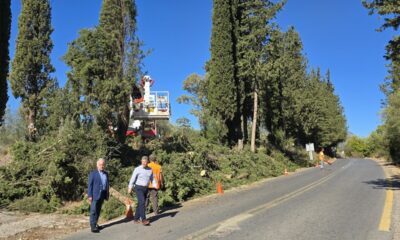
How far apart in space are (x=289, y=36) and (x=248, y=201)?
39816mm

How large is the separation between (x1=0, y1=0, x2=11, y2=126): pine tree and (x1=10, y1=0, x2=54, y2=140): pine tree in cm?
958

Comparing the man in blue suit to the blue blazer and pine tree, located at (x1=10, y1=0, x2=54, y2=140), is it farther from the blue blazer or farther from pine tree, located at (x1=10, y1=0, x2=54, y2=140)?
pine tree, located at (x1=10, y1=0, x2=54, y2=140)

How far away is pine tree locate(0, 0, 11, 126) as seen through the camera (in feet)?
54.5

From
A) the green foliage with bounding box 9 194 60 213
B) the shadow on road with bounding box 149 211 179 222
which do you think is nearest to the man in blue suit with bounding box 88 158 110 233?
the shadow on road with bounding box 149 211 179 222

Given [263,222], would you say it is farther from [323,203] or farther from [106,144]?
[106,144]

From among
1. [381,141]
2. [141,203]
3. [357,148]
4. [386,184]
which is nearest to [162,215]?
[141,203]

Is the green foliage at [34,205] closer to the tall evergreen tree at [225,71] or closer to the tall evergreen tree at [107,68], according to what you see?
the tall evergreen tree at [107,68]

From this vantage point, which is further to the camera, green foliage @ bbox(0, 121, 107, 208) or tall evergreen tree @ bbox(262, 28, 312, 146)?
tall evergreen tree @ bbox(262, 28, 312, 146)

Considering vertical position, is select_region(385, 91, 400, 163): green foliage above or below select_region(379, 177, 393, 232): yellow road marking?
above

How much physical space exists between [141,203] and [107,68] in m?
8.60

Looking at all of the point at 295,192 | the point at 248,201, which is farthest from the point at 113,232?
the point at 295,192

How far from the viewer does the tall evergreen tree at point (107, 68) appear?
56.7 ft

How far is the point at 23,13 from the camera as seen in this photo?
27.5 meters

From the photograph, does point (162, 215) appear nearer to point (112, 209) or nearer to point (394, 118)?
point (112, 209)
